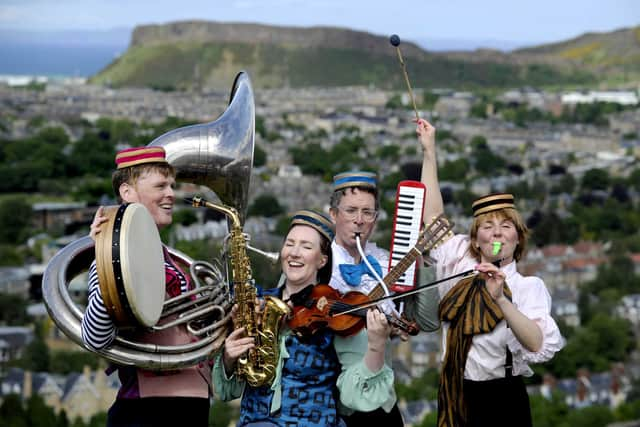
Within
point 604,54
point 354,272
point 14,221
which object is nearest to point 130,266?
point 354,272

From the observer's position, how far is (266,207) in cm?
5712

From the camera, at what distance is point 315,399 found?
357cm

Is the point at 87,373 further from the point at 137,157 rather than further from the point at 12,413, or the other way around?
the point at 137,157

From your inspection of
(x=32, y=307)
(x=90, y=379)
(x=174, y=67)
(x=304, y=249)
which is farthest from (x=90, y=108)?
(x=304, y=249)

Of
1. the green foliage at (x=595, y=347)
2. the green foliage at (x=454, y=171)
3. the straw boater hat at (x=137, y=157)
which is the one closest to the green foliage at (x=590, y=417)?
the green foliage at (x=595, y=347)

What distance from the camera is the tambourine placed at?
3162 millimetres

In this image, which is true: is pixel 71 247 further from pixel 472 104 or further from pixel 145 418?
pixel 472 104

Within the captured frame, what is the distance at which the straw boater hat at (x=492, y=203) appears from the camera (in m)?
3.73

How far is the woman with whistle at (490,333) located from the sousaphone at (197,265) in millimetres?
752

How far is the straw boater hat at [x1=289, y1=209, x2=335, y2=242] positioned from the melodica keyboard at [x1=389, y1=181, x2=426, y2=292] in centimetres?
21

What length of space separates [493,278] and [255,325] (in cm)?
75

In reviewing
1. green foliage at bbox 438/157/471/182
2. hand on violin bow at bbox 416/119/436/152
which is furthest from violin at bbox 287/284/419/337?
green foliage at bbox 438/157/471/182

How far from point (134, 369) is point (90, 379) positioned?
26.3m

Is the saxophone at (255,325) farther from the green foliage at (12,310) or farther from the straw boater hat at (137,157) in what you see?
the green foliage at (12,310)
